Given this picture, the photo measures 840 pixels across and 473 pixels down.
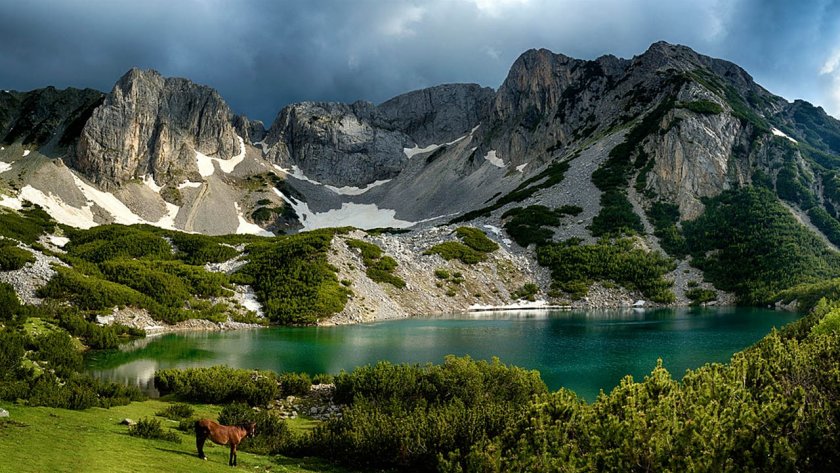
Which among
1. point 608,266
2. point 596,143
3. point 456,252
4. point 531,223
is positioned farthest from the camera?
point 596,143

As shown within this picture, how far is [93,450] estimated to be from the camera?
40.0 ft

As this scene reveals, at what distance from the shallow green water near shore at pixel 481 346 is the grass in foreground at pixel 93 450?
12357mm

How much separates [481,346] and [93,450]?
108ft

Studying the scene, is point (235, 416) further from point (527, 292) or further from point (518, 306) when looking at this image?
point (527, 292)

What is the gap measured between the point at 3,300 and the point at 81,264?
1872 cm

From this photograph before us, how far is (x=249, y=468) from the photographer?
45.2ft

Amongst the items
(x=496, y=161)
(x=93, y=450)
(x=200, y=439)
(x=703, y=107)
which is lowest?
→ (x=200, y=439)

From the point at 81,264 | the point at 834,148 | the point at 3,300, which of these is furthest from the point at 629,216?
the point at 834,148

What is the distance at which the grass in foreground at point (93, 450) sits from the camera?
10844 mm

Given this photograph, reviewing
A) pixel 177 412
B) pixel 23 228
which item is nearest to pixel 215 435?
pixel 177 412

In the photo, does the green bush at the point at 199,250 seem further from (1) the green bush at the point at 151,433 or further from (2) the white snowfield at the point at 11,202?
(2) the white snowfield at the point at 11,202

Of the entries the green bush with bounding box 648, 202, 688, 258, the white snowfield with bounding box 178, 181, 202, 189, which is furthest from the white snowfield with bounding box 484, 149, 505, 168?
the white snowfield with bounding box 178, 181, 202, 189

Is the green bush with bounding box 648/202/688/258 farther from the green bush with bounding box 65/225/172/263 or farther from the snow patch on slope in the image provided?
the snow patch on slope

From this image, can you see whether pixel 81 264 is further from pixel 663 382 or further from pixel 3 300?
pixel 663 382
